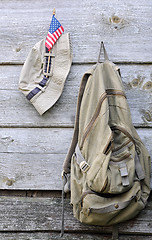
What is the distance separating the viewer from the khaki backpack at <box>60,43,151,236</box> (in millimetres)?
1231

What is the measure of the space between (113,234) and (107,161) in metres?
0.34

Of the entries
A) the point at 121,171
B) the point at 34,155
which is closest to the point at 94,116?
the point at 121,171

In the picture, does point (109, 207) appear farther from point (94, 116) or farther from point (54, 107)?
point (54, 107)

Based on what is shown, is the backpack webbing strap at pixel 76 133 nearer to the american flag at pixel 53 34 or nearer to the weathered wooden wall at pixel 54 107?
the weathered wooden wall at pixel 54 107

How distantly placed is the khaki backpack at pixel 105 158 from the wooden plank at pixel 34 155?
0.26ft

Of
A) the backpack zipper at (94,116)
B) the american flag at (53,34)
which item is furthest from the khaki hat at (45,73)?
the backpack zipper at (94,116)

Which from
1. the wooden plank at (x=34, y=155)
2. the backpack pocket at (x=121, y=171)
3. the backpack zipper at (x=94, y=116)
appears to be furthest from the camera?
the wooden plank at (x=34, y=155)

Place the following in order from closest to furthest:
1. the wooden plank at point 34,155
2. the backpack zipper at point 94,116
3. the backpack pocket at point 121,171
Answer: the backpack pocket at point 121,171, the backpack zipper at point 94,116, the wooden plank at point 34,155

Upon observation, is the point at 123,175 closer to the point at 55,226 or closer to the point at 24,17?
the point at 55,226

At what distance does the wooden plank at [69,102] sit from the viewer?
1.50 meters

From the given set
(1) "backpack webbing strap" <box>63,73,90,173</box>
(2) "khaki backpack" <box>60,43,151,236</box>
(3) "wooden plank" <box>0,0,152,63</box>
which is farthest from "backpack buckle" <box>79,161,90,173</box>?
(3) "wooden plank" <box>0,0,152,63</box>

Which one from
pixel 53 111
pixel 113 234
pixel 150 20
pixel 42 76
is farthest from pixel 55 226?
pixel 150 20

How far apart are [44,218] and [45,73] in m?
0.63

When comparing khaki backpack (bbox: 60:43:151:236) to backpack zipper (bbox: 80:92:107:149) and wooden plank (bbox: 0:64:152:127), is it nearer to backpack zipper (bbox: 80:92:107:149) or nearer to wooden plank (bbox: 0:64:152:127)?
backpack zipper (bbox: 80:92:107:149)
